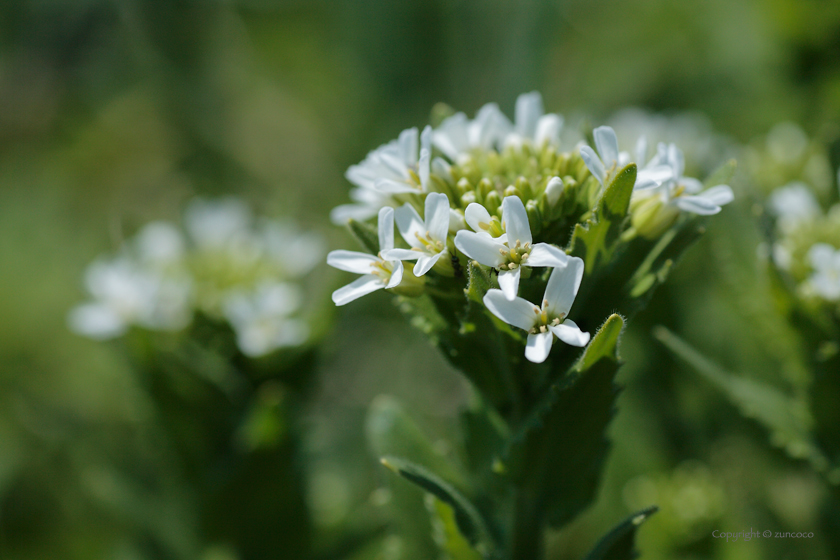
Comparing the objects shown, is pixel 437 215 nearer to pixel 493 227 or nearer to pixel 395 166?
pixel 493 227

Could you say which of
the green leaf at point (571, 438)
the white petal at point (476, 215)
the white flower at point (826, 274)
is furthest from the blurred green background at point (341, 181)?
the white petal at point (476, 215)

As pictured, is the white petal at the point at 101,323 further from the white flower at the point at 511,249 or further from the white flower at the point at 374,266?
the white flower at the point at 511,249

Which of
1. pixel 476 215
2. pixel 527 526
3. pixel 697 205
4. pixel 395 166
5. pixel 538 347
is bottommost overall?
pixel 527 526

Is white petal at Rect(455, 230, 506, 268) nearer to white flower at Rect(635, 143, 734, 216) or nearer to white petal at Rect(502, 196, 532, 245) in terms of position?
white petal at Rect(502, 196, 532, 245)

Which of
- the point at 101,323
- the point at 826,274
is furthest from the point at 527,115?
the point at 101,323

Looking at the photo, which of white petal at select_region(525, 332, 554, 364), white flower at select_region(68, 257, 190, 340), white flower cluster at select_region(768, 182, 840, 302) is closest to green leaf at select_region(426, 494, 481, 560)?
white petal at select_region(525, 332, 554, 364)

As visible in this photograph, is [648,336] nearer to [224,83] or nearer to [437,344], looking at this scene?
[437,344]
